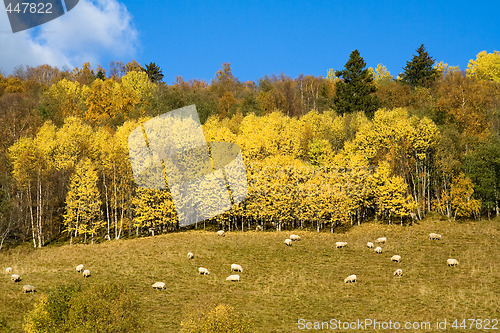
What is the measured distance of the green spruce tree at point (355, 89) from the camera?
101 metres

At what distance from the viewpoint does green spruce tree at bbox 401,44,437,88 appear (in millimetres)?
113562

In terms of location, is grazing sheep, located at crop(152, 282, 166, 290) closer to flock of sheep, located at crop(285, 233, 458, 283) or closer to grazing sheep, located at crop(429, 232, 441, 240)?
flock of sheep, located at crop(285, 233, 458, 283)

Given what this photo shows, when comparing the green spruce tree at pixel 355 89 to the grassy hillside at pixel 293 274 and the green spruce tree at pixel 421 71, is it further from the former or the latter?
the grassy hillside at pixel 293 274

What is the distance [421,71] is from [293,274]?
284ft

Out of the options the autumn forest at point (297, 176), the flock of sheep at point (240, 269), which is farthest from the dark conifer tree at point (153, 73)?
the flock of sheep at point (240, 269)

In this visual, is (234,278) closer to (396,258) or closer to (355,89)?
(396,258)

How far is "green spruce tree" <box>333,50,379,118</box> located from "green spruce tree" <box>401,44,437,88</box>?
18.2 meters

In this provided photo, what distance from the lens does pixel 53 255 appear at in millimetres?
55781

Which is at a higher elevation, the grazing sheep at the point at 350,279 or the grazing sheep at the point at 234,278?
the grazing sheep at the point at 234,278

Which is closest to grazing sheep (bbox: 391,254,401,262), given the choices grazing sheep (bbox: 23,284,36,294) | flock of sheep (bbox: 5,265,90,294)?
flock of sheep (bbox: 5,265,90,294)

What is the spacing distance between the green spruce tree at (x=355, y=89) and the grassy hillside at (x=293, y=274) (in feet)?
142

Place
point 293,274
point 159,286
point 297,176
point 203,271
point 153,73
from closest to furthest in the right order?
point 159,286 < point 293,274 < point 203,271 < point 297,176 < point 153,73

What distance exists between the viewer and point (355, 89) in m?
104

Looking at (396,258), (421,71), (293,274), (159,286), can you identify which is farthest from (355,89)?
(159,286)
